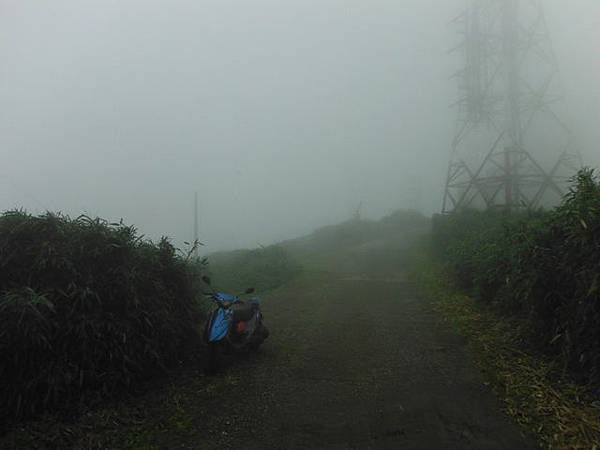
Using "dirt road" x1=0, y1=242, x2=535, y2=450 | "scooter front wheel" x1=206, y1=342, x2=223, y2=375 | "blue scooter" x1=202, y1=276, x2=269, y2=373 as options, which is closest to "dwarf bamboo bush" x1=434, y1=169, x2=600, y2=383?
"dirt road" x1=0, y1=242, x2=535, y2=450

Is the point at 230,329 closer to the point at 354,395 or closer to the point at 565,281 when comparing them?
the point at 354,395

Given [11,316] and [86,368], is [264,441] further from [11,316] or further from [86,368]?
[11,316]

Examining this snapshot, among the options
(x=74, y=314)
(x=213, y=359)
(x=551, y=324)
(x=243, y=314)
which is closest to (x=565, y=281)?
(x=551, y=324)

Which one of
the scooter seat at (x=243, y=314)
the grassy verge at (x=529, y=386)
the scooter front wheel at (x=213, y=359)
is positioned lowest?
the grassy verge at (x=529, y=386)

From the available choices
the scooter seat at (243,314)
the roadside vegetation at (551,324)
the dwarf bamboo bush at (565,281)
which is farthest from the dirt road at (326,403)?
the dwarf bamboo bush at (565,281)

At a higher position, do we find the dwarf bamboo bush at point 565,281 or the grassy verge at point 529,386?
the dwarf bamboo bush at point 565,281

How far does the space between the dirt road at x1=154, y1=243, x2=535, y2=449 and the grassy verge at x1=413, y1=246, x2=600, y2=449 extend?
17cm

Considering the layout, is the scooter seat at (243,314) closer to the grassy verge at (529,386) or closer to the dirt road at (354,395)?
the dirt road at (354,395)

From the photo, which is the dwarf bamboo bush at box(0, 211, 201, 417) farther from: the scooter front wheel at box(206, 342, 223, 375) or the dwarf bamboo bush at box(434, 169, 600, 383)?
the dwarf bamboo bush at box(434, 169, 600, 383)

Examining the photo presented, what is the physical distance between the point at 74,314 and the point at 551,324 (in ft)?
16.2

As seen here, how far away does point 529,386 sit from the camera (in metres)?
4.21

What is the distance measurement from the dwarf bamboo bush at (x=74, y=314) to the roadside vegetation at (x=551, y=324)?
11.8ft

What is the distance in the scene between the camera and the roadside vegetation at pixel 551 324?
374 cm

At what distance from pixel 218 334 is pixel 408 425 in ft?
7.39
